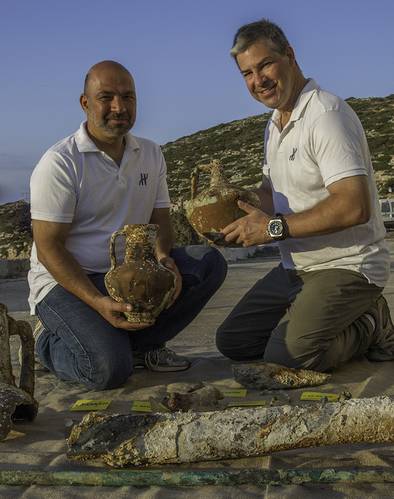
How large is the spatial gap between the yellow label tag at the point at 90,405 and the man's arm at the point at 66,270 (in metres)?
0.41

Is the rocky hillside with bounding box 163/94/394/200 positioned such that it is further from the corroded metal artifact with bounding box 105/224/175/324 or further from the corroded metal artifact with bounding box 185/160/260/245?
the corroded metal artifact with bounding box 105/224/175/324

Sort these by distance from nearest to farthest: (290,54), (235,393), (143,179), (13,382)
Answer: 1. (13,382)
2. (235,393)
3. (290,54)
4. (143,179)

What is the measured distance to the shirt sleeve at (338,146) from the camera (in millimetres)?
3562

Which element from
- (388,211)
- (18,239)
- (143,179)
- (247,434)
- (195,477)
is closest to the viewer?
(195,477)

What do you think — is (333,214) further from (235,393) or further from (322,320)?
(235,393)

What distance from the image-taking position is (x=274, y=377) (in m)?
3.78

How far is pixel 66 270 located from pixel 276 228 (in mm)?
1101

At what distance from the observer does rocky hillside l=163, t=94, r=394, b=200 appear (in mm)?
36031

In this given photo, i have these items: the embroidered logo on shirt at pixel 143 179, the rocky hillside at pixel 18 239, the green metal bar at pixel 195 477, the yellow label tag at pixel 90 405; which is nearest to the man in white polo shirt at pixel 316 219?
the embroidered logo on shirt at pixel 143 179

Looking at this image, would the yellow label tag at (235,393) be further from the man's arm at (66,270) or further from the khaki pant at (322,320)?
the man's arm at (66,270)

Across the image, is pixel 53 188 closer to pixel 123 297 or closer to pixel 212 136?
pixel 123 297

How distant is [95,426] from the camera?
273 centimetres

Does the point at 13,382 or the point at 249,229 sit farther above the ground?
the point at 249,229

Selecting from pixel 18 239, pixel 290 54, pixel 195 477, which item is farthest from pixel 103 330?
pixel 18 239
